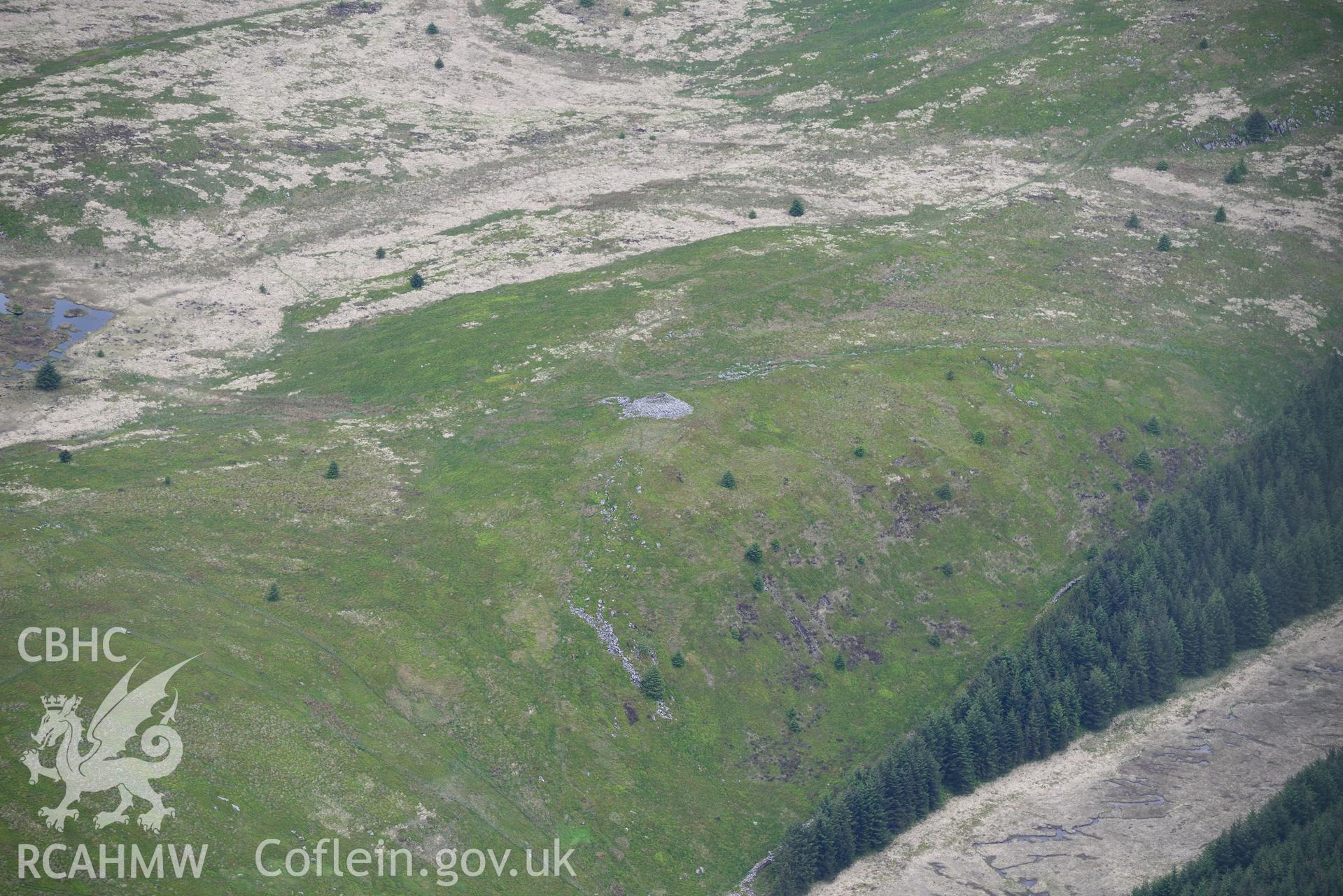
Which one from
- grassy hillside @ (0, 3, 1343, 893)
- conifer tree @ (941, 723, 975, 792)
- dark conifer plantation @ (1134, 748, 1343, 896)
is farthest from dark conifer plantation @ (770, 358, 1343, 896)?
grassy hillside @ (0, 3, 1343, 893)

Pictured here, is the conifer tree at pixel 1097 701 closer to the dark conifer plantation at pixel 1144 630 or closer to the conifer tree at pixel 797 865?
the dark conifer plantation at pixel 1144 630

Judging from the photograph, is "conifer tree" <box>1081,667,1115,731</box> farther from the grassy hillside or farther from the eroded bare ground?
the grassy hillside

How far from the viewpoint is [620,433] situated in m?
115

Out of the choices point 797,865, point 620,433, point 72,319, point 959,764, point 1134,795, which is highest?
point 72,319

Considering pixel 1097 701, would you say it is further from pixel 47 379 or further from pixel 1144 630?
pixel 47 379

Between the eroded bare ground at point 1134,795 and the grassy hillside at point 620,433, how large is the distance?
1094cm

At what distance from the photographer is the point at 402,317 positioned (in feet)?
473

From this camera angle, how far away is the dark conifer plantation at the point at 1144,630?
88.6 metres

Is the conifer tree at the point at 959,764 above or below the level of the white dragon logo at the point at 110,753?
below

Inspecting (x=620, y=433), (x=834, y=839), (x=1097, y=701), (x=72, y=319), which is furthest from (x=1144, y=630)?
(x=72, y=319)

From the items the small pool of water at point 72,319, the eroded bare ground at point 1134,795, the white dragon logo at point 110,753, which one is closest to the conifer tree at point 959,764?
the eroded bare ground at point 1134,795

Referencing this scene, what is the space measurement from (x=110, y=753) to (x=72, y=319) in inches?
3459

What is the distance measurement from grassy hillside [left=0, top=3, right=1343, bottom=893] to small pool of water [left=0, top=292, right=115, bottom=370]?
3.38 metres

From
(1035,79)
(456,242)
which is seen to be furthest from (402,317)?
(1035,79)
